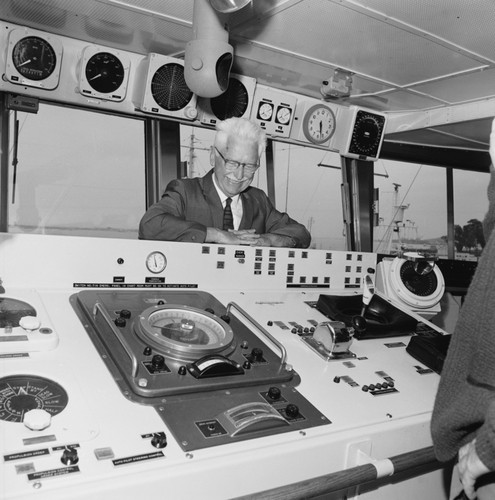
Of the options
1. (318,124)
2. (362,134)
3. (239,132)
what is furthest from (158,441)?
(362,134)

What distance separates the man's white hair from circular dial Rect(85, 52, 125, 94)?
3.62 feet

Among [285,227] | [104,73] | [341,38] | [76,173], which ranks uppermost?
→ [341,38]

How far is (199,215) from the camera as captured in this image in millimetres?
2686

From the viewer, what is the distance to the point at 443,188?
5.64 metres

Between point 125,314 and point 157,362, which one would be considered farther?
point 125,314

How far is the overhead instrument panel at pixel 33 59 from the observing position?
10.0 feet

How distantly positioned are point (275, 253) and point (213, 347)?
2.82 ft

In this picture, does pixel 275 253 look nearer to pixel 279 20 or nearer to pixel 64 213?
pixel 279 20

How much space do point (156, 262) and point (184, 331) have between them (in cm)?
49

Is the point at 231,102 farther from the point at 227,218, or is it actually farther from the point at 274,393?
the point at 274,393

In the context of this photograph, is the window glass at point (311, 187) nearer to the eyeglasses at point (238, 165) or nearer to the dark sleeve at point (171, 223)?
the eyeglasses at point (238, 165)

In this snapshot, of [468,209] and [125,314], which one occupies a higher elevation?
[468,209]

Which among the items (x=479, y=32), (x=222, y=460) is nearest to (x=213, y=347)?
(x=222, y=460)

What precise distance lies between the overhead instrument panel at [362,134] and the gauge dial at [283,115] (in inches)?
24.0
